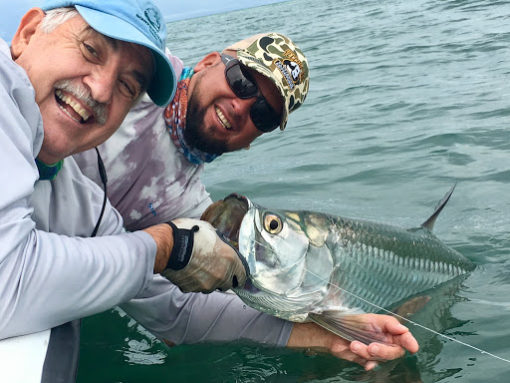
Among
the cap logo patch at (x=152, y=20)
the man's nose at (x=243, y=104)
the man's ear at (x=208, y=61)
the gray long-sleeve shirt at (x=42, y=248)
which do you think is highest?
the cap logo patch at (x=152, y=20)

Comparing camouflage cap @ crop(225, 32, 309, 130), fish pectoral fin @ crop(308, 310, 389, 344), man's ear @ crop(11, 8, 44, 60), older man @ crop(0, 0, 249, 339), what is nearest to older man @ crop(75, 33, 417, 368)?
camouflage cap @ crop(225, 32, 309, 130)

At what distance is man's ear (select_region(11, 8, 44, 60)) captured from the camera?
2191 mm

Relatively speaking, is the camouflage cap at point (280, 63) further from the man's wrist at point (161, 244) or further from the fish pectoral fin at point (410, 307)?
the man's wrist at point (161, 244)

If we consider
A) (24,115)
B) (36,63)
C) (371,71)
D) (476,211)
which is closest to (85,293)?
(24,115)

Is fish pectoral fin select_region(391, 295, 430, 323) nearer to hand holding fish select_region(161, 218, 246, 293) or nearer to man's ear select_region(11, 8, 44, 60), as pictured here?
hand holding fish select_region(161, 218, 246, 293)

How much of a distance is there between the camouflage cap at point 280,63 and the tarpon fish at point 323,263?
92 cm

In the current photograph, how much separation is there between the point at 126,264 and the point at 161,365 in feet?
3.46

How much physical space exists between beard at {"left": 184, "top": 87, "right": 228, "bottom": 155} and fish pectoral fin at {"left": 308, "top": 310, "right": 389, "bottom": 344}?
1.30m

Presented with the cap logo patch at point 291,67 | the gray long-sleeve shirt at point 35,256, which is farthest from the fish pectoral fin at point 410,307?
the gray long-sleeve shirt at point 35,256

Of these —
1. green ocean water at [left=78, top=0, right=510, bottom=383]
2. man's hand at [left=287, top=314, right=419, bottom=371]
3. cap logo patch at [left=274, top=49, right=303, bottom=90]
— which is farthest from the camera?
cap logo patch at [left=274, top=49, right=303, bottom=90]

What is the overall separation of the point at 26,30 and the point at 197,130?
1.44m

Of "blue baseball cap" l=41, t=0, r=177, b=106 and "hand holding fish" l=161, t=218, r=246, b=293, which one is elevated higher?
"blue baseball cap" l=41, t=0, r=177, b=106

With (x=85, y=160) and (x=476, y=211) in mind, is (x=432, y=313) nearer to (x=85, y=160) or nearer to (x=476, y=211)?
(x=476, y=211)

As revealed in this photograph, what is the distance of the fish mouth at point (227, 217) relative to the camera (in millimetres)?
2682
